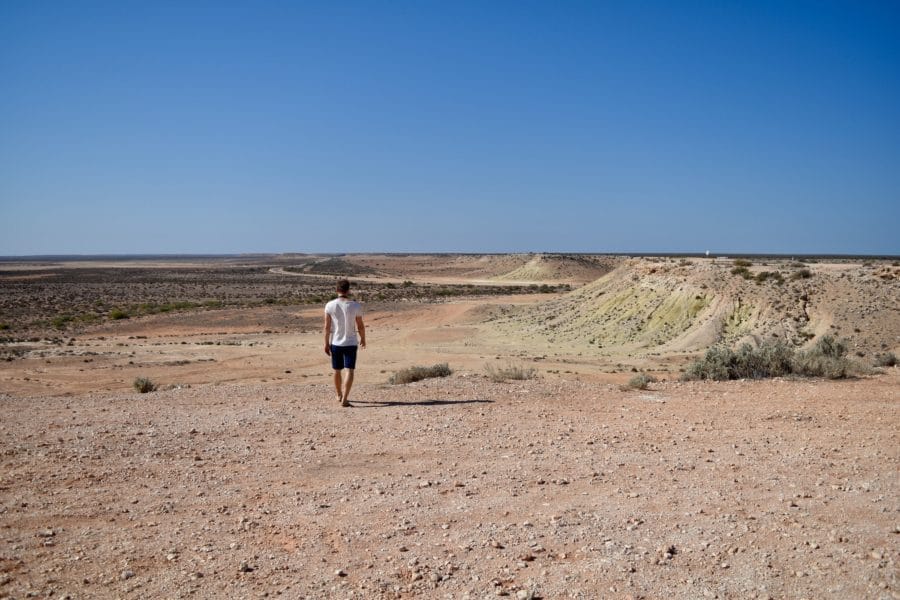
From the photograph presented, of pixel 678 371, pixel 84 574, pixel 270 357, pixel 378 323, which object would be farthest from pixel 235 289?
pixel 84 574

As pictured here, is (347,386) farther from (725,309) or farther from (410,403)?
(725,309)

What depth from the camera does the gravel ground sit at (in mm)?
4785

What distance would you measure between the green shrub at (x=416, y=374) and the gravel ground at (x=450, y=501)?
3.22m

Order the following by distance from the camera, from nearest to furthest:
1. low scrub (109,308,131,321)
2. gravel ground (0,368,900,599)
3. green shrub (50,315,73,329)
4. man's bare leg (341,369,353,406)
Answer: gravel ground (0,368,900,599) < man's bare leg (341,369,353,406) < green shrub (50,315,73,329) < low scrub (109,308,131,321)

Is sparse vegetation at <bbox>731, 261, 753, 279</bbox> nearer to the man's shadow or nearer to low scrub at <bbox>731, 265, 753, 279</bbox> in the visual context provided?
low scrub at <bbox>731, 265, 753, 279</bbox>

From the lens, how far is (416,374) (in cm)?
1388

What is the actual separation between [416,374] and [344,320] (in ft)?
11.2

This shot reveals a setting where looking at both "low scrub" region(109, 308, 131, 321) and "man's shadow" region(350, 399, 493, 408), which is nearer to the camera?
"man's shadow" region(350, 399, 493, 408)

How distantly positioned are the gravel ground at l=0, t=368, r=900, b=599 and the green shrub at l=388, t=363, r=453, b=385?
3221mm

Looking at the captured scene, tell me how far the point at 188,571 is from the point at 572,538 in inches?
116

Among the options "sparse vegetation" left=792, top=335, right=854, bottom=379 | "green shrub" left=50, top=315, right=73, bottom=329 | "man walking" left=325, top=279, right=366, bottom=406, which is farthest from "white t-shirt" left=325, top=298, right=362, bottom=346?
"green shrub" left=50, top=315, right=73, bottom=329

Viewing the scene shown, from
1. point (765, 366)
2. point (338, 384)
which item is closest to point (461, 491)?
point (338, 384)

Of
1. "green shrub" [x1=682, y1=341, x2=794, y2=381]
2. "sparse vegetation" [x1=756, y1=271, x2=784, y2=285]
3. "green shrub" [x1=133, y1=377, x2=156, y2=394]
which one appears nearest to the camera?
"green shrub" [x1=133, y1=377, x2=156, y2=394]

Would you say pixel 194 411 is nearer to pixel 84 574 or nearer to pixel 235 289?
pixel 84 574
